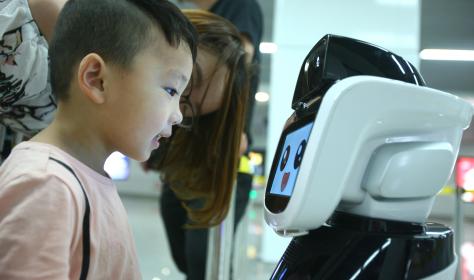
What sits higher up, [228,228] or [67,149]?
[67,149]

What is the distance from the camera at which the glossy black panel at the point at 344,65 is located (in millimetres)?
422

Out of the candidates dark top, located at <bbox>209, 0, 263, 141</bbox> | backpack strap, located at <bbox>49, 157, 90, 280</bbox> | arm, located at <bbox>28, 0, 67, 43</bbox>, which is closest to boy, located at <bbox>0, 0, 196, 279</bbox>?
backpack strap, located at <bbox>49, 157, 90, 280</bbox>

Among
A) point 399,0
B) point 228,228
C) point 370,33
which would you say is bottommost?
point 228,228

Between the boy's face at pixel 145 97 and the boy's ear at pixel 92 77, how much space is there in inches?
0.5

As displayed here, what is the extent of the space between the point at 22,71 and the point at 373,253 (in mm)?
515

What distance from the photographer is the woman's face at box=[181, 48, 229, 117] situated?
0.90m

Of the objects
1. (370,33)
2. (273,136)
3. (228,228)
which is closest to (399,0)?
(370,33)

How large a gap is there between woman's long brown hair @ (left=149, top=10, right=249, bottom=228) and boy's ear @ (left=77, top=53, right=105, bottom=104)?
401 millimetres

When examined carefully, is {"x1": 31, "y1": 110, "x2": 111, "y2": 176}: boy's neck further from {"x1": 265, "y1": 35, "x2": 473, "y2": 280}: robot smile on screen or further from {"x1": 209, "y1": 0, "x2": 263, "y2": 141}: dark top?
{"x1": 209, "y1": 0, "x2": 263, "y2": 141}: dark top

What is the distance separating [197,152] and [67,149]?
469mm

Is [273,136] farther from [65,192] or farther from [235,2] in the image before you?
[65,192]

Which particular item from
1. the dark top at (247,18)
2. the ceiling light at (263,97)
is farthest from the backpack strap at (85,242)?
the ceiling light at (263,97)

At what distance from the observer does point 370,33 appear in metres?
2.49

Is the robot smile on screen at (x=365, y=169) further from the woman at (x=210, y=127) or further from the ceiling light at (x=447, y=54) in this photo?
the ceiling light at (x=447, y=54)
